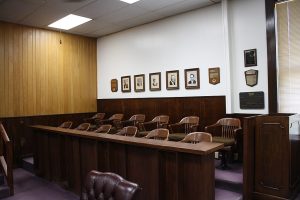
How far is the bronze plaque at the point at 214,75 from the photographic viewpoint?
484 centimetres

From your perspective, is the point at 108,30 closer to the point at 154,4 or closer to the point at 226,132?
the point at 154,4

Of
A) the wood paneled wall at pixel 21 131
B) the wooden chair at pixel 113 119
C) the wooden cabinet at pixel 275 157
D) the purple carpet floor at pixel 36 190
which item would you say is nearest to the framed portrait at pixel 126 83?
the wooden chair at pixel 113 119

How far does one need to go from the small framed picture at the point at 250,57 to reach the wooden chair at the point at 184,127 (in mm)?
1425

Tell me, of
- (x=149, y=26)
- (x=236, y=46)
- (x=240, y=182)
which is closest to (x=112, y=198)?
(x=240, y=182)

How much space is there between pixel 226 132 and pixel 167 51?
7.38ft

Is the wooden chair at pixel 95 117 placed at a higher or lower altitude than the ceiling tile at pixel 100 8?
lower

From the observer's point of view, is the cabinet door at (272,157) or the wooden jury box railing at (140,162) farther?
the cabinet door at (272,157)

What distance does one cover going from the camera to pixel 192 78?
523 centimetres

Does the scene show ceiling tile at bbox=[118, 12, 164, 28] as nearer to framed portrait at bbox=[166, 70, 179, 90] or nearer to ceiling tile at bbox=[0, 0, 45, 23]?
framed portrait at bbox=[166, 70, 179, 90]

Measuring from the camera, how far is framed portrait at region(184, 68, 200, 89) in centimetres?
517

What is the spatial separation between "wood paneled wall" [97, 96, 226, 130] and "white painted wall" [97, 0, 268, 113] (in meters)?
0.13

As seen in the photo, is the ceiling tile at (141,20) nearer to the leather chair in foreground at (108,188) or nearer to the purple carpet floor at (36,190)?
the purple carpet floor at (36,190)

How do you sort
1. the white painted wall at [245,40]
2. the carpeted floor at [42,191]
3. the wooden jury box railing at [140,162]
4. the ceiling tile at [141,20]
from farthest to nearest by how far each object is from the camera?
the ceiling tile at [141,20], the white painted wall at [245,40], the carpeted floor at [42,191], the wooden jury box railing at [140,162]

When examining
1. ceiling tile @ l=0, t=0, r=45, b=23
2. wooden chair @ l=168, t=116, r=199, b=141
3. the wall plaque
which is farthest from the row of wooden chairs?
ceiling tile @ l=0, t=0, r=45, b=23
